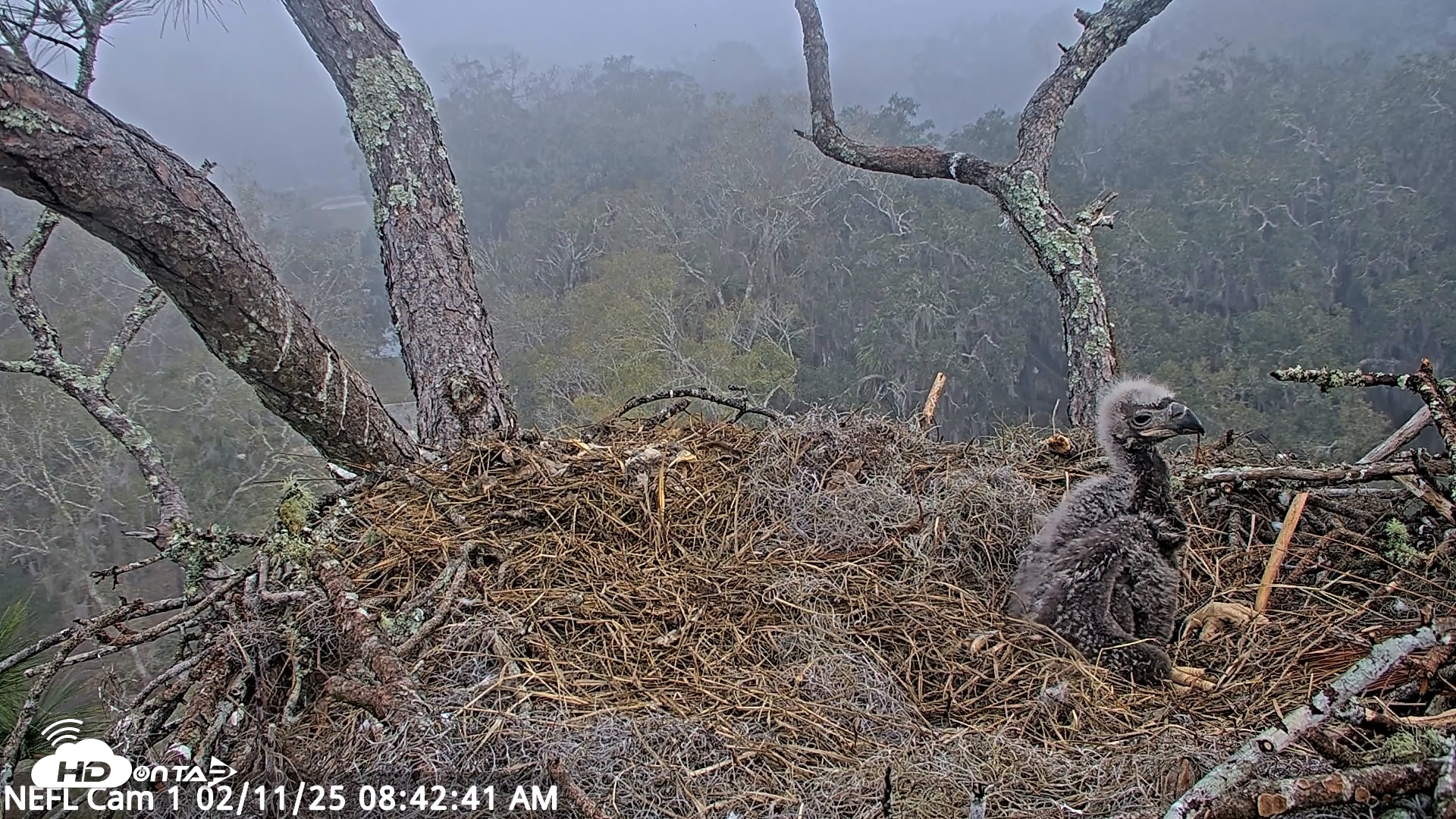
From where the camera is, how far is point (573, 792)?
1374 millimetres

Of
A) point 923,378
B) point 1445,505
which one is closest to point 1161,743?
point 1445,505

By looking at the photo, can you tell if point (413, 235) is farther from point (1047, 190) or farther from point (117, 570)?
point (1047, 190)

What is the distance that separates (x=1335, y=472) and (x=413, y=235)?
Answer: 9.20ft

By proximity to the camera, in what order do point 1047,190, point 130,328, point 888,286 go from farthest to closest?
point 888,286, point 1047,190, point 130,328

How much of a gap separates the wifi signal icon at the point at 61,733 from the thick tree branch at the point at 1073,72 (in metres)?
3.31

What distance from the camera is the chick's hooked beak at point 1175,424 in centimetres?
209

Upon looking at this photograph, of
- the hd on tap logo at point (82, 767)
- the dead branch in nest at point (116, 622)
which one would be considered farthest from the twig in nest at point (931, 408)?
the hd on tap logo at point (82, 767)

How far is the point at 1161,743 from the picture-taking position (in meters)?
1.55

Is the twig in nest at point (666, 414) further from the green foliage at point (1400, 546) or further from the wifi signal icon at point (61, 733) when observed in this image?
the green foliage at point (1400, 546)

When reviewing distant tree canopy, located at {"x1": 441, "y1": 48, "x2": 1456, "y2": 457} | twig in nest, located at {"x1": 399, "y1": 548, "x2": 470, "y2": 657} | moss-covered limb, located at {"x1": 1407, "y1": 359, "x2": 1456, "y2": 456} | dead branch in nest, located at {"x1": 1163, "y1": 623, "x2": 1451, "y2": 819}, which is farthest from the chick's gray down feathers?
distant tree canopy, located at {"x1": 441, "y1": 48, "x2": 1456, "y2": 457}

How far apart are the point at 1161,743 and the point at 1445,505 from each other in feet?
3.46

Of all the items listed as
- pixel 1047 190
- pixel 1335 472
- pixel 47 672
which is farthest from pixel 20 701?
pixel 1047 190

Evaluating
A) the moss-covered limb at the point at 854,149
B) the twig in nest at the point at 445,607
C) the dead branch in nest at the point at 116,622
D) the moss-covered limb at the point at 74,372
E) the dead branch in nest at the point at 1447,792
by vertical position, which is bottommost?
the dead branch in nest at the point at 1447,792

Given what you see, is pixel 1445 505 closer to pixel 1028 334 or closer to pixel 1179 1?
pixel 1028 334
